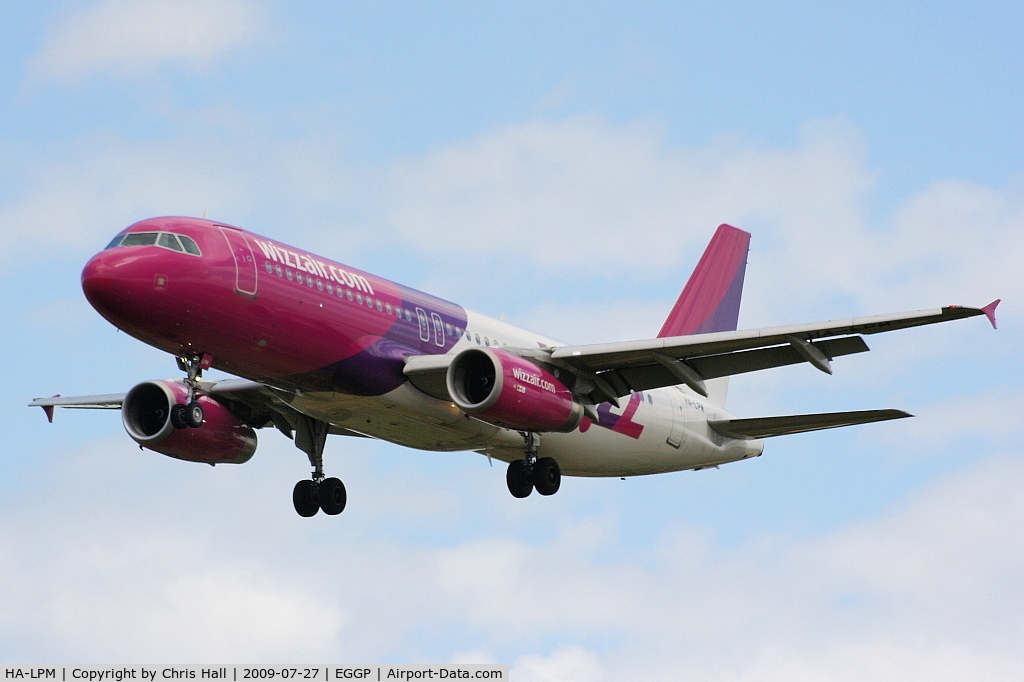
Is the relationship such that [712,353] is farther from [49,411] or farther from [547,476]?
[49,411]

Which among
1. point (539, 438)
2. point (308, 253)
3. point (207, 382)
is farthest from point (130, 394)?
point (539, 438)

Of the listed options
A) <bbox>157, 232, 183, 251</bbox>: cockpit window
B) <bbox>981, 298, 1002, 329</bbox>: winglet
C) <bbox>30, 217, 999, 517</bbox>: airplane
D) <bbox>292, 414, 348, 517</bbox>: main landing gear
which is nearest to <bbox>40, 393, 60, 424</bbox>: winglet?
<bbox>30, 217, 999, 517</bbox>: airplane

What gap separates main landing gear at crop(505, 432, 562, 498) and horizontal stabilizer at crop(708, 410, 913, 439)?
6051 mm

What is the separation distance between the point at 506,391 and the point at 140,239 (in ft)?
25.2

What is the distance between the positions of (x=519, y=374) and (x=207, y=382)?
920 centimetres

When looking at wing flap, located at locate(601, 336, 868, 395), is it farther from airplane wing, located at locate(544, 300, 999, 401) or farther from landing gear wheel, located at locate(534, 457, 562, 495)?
landing gear wheel, located at locate(534, 457, 562, 495)

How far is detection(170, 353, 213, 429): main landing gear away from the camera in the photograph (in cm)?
2986

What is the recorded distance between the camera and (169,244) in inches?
1143

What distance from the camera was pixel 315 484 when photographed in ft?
121

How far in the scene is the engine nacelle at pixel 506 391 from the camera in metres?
31.5

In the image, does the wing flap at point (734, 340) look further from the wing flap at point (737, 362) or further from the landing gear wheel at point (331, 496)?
the landing gear wheel at point (331, 496)

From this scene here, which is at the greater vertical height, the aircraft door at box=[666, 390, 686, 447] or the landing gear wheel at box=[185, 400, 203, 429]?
the aircraft door at box=[666, 390, 686, 447]

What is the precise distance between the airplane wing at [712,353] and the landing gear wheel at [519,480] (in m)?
2.27

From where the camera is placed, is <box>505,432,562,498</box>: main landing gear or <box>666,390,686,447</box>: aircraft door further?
<box>666,390,686,447</box>: aircraft door
